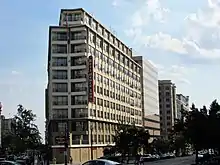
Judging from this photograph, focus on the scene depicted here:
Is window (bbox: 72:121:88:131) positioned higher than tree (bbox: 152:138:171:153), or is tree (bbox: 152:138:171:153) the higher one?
window (bbox: 72:121:88:131)

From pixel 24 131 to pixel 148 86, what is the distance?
62.1m

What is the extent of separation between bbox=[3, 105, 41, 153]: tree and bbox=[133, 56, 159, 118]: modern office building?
48390 millimetres

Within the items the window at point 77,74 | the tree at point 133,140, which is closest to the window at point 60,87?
the window at point 77,74

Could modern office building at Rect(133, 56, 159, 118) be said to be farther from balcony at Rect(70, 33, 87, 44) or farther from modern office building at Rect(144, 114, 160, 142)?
balcony at Rect(70, 33, 87, 44)

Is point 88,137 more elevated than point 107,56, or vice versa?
point 107,56

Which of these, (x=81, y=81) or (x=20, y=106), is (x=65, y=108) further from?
(x=20, y=106)

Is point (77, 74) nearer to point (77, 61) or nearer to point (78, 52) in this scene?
point (77, 61)

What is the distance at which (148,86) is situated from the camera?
6811 inches

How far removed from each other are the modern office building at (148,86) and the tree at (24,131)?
4839 cm

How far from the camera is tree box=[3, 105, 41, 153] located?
124688mm

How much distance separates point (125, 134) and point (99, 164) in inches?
1883

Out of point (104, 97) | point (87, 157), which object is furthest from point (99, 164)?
point (104, 97)

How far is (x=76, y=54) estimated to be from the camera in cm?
10612

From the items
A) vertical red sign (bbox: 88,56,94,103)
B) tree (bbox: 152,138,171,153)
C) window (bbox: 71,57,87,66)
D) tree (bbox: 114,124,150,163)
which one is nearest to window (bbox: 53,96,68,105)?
vertical red sign (bbox: 88,56,94,103)
